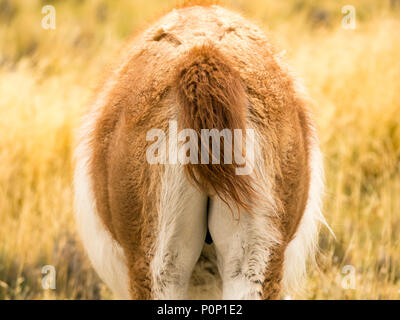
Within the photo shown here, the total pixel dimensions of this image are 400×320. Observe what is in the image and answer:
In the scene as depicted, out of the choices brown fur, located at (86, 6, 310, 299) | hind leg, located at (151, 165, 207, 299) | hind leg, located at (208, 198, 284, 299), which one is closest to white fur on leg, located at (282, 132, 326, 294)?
brown fur, located at (86, 6, 310, 299)

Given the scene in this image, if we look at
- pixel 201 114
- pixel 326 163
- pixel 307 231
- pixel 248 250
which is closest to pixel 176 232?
pixel 248 250

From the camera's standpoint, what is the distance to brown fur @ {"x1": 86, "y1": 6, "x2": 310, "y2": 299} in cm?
203

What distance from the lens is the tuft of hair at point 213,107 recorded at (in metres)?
2.00

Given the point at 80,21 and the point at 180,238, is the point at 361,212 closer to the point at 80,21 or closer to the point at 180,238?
the point at 180,238

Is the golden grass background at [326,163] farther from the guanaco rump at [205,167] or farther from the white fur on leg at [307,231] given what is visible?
the guanaco rump at [205,167]

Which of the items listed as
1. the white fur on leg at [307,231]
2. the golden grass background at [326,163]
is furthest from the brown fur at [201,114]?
the golden grass background at [326,163]

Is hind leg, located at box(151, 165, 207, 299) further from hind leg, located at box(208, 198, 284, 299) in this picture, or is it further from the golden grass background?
the golden grass background

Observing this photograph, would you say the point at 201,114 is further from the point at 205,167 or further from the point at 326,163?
the point at 326,163

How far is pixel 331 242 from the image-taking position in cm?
450

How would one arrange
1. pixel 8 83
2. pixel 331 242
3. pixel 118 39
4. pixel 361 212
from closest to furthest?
pixel 331 242, pixel 361 212, pixel 8 83, pixel 118 39

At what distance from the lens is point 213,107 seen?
6.57 feet

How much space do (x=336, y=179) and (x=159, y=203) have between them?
347 centimetres

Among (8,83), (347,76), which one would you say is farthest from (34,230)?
(347,76)

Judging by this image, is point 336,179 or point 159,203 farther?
point 336,179
